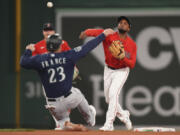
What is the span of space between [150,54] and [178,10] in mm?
965

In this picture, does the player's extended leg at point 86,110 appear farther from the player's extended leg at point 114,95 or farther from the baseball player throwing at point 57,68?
the baseball player throwing at point 57,68

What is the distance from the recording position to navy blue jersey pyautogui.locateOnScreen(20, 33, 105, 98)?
9.19 meters

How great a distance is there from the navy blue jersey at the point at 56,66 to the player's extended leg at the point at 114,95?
1459 millimetres

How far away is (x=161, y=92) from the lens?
13094mm

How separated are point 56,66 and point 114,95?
1809mm

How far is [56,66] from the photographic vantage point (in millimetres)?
9188

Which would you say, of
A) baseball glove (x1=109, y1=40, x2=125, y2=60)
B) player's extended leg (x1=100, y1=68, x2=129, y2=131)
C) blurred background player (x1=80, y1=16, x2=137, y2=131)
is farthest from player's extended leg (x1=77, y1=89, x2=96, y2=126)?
baseball glove (x1=109, y1=40, x2=125, y2=60)

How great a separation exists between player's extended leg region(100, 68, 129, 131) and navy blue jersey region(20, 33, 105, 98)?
57.4 inches

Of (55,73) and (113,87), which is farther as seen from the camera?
(113,87)

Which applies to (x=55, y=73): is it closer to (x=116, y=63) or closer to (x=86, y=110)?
(x=86, y=110)

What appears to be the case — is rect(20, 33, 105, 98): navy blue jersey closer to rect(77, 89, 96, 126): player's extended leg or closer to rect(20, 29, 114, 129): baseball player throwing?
rect(20, 29, 114, 129): baseball player throwing

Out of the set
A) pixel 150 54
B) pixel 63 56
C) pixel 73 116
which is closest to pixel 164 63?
pixel 150 54

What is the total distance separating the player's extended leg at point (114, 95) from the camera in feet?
34.7

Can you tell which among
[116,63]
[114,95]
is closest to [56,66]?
[114,95]
